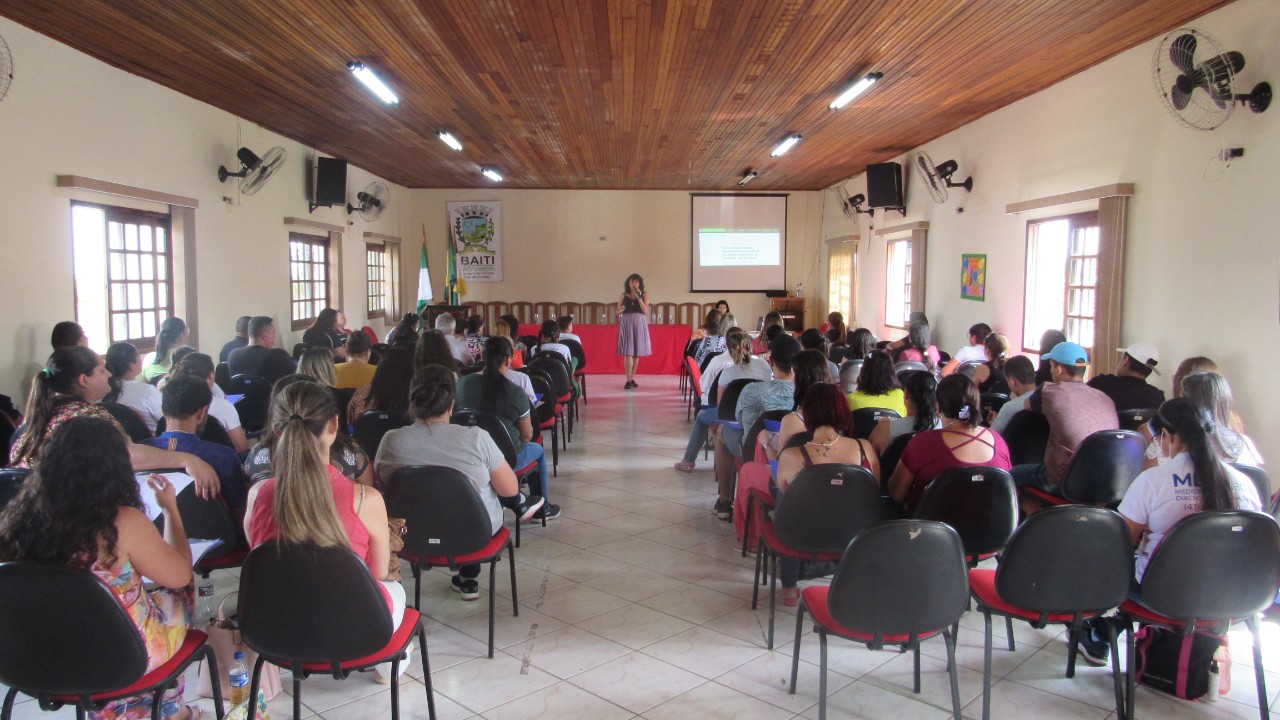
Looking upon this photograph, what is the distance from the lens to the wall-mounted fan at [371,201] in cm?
1155

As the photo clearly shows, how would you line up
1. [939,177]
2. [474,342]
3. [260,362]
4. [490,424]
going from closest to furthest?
1. [490,424]
2. [260,362]
3. [474,342]
4. [939,177]

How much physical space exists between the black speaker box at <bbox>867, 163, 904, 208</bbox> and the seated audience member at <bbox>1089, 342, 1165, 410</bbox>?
5702mm

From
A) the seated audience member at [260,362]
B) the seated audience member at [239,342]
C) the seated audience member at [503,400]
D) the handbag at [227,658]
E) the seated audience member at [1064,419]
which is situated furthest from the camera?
the seated audience member at [239,342]

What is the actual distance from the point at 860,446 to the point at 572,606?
1529 mm

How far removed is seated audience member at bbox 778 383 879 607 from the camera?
3318mm

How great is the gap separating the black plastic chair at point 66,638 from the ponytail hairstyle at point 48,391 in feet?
3.18

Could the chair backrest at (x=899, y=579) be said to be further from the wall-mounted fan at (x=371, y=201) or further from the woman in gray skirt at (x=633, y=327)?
the wall-mounted fan at (x=371, y=201)

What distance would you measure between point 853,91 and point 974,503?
4.27 meters

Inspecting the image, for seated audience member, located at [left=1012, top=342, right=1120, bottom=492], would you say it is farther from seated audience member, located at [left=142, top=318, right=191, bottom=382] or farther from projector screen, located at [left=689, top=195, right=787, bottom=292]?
projector screen, located at [left=689, top=195, right=787, bottom=292]

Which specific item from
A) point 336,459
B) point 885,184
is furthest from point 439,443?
point 885,184

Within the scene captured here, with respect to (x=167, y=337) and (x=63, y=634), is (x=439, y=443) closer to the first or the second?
(x=63, y=634)

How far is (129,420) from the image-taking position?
3553mm

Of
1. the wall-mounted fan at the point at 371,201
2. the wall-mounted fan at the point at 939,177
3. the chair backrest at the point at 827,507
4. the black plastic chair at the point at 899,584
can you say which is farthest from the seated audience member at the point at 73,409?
the wall-mounted fan at the point at 371,201

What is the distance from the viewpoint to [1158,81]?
5305 millimetres
